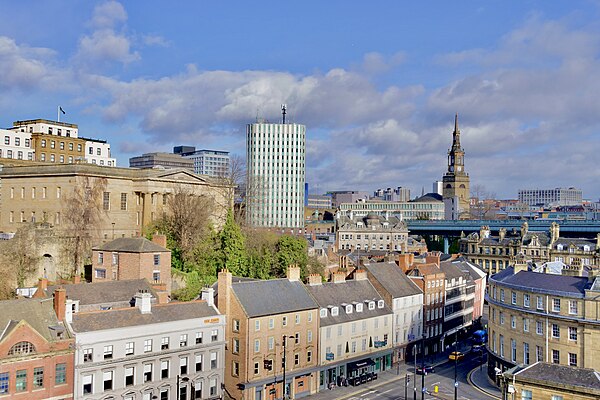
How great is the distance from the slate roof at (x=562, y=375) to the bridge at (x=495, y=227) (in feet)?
353

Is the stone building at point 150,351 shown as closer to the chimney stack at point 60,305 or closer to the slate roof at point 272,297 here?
the chimney stack at point 60,305

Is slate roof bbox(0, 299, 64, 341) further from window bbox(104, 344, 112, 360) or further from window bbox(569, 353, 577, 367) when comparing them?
window bbox(569, 353, 577, 367)

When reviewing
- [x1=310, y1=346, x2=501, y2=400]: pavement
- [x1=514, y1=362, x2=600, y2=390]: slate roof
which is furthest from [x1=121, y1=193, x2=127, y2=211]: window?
[x1=514, y1=362, x2=600, y2=390]: slate roof

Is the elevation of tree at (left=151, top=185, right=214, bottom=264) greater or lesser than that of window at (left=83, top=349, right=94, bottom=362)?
greater

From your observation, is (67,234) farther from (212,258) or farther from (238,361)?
(238,361)

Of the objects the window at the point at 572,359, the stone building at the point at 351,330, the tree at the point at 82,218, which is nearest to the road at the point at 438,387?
the stone building at the point at 351,330

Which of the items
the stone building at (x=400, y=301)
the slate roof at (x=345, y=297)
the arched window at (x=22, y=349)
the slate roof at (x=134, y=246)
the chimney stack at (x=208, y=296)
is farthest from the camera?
the stone building at (x=400, y=301)

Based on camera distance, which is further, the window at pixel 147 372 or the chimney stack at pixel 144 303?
the chimney stack at pixel 144 303

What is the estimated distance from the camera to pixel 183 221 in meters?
77.5

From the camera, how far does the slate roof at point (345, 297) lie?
2527 inches

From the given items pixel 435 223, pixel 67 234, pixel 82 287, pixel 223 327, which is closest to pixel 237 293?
pixel 223 327

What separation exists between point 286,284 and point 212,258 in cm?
1617

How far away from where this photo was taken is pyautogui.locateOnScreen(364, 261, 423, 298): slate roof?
7238 cm

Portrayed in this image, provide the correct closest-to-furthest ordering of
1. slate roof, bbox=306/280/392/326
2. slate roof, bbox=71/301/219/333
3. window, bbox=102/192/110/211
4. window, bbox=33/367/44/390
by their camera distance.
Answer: window, bbox=33/367/44/390 < slate roof, bbox=71/301/219/333 < slate roof, bbox=306/280/392/326 < window, bbox=102/192/110/211
